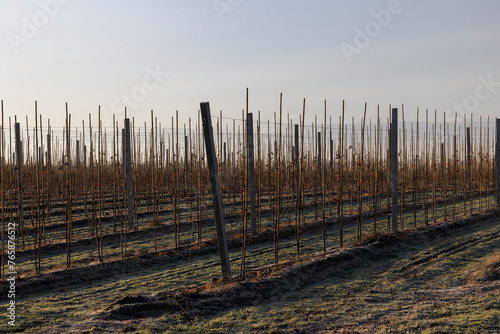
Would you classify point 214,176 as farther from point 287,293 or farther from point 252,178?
point 252,178

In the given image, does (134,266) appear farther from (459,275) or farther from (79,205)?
(79,205)

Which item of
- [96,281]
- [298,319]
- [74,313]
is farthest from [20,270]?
[298,319]

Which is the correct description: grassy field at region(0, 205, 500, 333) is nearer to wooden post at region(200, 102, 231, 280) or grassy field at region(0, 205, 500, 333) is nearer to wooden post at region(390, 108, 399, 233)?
wooden post at region(200, 102, 231, 280)

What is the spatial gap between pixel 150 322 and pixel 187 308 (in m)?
0.48

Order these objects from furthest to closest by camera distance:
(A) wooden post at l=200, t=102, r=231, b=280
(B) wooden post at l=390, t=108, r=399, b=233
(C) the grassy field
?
(B) wooden post at l=390, t=108, r=399, b=233 < (A) wooden post at l=200, t=102, r=231, b=280 < (C) the grassy field

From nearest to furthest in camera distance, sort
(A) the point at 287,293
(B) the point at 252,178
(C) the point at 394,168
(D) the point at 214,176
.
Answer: (A) the point at 287,293
(D) the point at 214,176
(C) the point at 394,168
(B) the point at 252,178

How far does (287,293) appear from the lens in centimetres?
588

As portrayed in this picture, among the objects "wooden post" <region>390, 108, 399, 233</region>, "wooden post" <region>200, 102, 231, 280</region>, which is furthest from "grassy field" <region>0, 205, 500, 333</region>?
"wooden post" <region>390, 108, 399, 233</region>

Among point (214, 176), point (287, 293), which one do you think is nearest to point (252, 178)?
point (214, 176)

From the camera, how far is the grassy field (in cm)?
452

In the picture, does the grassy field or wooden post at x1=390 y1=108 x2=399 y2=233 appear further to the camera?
wooden post at x1=390 y1=108 x2=399 y2=233

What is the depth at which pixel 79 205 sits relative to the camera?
50.0ft

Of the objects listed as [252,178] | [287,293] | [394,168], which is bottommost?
[287,293]

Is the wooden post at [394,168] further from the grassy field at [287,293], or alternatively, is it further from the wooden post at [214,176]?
the wooden post at [214,176]
